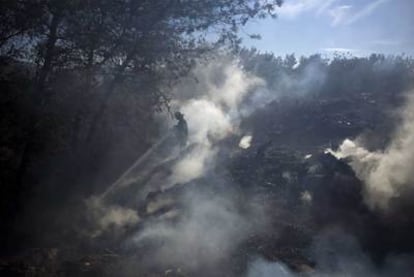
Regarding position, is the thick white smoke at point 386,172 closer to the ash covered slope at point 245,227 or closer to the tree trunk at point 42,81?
the ash covered slope at point 245,227

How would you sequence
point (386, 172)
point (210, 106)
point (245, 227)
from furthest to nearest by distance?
point (210, 106) → point (386, 172) → point (245, 227)

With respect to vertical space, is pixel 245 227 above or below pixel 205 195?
below

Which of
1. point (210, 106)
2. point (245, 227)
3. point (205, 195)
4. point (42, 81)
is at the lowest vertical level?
point (245, 227)

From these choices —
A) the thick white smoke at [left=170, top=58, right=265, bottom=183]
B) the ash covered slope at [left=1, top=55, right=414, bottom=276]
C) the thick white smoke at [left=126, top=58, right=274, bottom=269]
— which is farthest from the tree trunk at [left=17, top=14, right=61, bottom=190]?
the thick white smoke at [left=170, top=58, right=265, bottom=183]

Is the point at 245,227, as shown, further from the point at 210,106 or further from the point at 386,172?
the point at 210,106

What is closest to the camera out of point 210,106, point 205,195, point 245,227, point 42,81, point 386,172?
point 42,81

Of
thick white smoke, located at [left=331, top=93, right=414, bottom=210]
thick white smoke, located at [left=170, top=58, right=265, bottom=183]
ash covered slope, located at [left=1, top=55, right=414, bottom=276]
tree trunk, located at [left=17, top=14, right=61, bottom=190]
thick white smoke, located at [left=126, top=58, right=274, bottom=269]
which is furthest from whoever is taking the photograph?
thick white smoke, located at [left=170, top=58, right=265, bottom=183]

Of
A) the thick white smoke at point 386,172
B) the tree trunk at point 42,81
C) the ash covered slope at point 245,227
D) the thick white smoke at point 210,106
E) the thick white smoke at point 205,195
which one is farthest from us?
the thick white smoke at point 210,106

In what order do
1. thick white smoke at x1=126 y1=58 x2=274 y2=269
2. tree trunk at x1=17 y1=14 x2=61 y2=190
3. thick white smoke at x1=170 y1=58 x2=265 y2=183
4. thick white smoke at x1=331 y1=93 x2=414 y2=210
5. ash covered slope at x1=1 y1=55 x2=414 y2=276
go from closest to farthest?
1. ash covered slope at x1=1 y1=55 x2=414 y2=276
2. thick white smoke at x1=126 y1=58 x2=274 y2=269
3. tree trunk at x1=17 y1=14 x2=61 y2=190
4. thick white smoke at x1=331 y1=93 x2=414 y2=210
5. thick white smoke at x1=170 y1=58 x2=265 y2=183

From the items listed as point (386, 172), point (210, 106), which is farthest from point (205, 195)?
point (210, 106)

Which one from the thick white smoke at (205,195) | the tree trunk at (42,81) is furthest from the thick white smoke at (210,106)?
the tree trunk at (42,81)

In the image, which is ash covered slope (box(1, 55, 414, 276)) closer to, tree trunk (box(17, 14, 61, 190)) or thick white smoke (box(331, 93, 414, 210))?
thick white smoke (box(331, 93, 414, 210))

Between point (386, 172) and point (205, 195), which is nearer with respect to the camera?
point (386, 172)

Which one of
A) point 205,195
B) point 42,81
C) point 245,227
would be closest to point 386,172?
point 245,227
